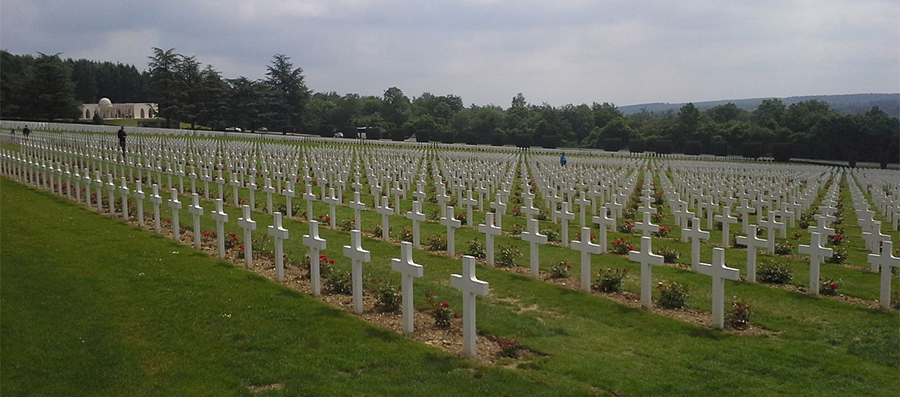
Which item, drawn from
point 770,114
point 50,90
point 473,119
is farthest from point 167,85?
point 770,114

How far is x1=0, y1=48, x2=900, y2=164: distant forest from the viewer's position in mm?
55031

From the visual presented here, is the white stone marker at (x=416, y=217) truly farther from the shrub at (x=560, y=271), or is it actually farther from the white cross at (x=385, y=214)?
the shrub at (x=560, y=271)

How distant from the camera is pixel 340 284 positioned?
332 inches

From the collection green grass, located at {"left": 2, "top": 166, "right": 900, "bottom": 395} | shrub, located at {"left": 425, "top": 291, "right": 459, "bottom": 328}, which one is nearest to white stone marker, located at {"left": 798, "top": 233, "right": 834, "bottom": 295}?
green grass, located at {"left": 2, "top": 166, "right": 900, "bottom": 395}

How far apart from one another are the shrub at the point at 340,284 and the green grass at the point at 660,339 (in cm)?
46

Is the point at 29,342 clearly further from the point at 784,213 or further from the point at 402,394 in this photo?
the point at 784,213

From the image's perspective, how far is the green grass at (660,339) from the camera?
570 cm

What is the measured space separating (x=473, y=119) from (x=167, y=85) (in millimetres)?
36053

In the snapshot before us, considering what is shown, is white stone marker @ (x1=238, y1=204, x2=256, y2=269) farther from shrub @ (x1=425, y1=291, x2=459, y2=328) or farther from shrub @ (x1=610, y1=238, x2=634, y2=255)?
shrub @ (x1=610, y1=238, x2=634, y2=255)

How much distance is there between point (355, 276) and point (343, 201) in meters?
10.7

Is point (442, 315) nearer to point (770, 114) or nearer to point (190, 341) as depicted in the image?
point (190, 341)

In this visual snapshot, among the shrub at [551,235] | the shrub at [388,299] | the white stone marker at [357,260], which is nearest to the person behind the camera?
the white stone marker at [357,260]

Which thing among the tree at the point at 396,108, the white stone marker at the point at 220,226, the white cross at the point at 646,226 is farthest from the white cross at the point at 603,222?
the tree at the point at 396,108

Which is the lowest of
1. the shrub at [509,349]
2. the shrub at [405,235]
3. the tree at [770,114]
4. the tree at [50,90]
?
the shrub at [509,349]
